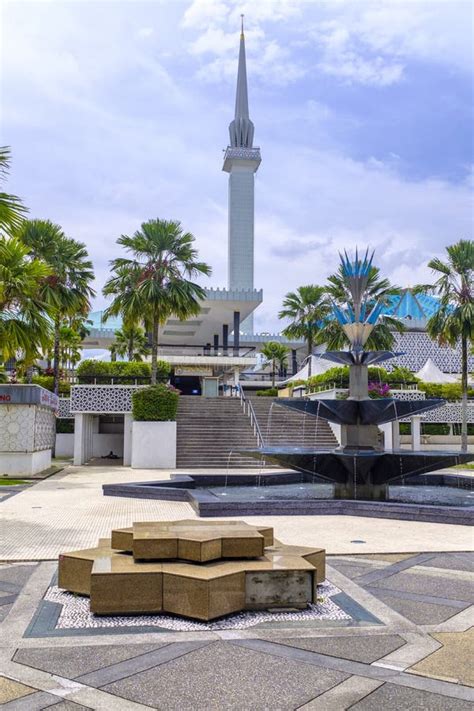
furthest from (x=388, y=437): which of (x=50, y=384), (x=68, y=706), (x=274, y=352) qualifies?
(x=274, y=352)

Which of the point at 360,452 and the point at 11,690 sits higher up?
the point at 360,452

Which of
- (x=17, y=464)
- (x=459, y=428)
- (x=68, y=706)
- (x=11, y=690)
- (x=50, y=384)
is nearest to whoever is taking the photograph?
(x=68, y=706)

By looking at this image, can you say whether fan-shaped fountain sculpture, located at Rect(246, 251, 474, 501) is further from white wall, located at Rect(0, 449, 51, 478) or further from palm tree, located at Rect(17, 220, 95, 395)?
palm tree, located at Rect(17, 220, 95, 395)

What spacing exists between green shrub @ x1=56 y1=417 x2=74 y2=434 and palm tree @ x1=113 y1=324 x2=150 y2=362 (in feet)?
44.4

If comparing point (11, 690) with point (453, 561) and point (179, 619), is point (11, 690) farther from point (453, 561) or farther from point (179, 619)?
point (453, 561)

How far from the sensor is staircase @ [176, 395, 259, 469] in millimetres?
25062

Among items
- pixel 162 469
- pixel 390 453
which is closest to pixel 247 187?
→ pixel 162 469

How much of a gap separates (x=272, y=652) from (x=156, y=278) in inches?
901

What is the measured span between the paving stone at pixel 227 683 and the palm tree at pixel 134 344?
40508 millimetres

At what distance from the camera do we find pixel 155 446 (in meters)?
25.1

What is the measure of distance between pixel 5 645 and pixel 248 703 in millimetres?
2012

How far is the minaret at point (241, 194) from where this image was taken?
281ft

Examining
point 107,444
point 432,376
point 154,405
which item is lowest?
point 107,444

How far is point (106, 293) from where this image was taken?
90.6 feet
